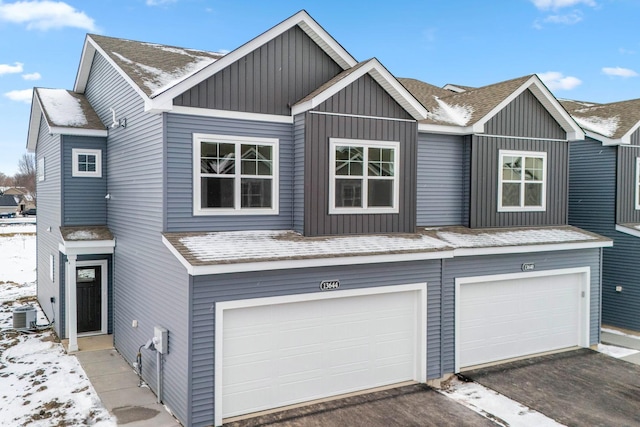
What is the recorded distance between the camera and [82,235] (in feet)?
38.3

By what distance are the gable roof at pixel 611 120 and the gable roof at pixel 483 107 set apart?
1978mm

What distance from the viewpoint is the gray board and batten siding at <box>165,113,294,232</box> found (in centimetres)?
865

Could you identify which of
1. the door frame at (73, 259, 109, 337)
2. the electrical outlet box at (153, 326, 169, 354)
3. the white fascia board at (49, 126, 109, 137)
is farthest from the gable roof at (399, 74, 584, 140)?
the door frame at (73, 259, 109, 337)

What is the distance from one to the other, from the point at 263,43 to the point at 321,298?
5067mm

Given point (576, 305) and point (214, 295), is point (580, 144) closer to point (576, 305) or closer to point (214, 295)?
point (576, 305)

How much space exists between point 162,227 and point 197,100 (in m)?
2.40

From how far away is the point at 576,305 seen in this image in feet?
40.1

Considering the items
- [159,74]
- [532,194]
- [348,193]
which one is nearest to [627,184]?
[532,194]

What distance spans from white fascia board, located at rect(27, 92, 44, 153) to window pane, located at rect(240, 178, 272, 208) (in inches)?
300

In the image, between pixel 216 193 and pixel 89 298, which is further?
pixel 89 298

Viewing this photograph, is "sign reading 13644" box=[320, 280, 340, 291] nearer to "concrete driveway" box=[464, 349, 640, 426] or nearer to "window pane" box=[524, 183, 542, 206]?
"concrete driveway" box=[464, 349, 640, 426]

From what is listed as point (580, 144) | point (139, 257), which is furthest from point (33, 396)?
point (580, 144)

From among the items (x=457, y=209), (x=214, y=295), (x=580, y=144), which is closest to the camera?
(x=214, y=295)

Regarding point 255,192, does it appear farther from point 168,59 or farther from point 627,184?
point 627,184
